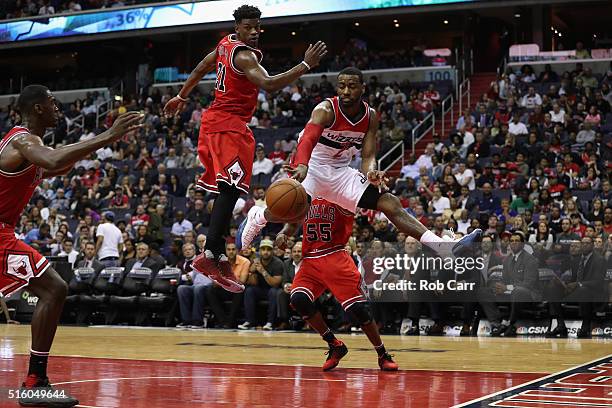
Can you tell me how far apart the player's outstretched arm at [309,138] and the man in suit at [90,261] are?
28.8 ft

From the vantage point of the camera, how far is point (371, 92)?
22969mm

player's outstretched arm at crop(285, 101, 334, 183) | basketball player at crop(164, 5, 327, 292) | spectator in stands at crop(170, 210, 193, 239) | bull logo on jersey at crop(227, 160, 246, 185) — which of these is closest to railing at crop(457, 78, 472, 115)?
spectator in stands at crop(170, 210, 193, 239)

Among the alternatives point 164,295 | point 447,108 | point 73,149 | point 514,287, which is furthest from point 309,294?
point 447,108

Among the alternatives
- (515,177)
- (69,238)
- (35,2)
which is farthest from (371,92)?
(35,2)

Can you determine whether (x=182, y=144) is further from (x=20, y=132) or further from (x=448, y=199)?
(x=20, y=132)

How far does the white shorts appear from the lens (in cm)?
798

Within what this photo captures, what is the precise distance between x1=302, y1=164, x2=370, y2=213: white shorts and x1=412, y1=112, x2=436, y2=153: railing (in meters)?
12.6

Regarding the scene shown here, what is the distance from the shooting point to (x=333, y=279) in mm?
8406

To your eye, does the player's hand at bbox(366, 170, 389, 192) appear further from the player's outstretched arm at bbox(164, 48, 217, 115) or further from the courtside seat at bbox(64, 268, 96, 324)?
the courtside seat at bbox(64, 268, 96, 324)

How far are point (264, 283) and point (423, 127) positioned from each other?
843 cm

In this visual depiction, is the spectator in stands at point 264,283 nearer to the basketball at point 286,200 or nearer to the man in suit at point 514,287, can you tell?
the man in suit at point 514,287

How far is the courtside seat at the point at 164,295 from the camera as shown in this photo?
590 inches

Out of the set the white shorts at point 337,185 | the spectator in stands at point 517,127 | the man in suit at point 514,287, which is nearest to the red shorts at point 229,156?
the white shorts at point 337,185

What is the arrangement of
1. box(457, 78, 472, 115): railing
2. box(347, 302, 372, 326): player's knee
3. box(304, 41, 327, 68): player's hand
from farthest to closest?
box(457, 78, 472, 115): railing, box(347, 302, 372, 326): player's knee, box(304, 41, 327, 68): player's hand
